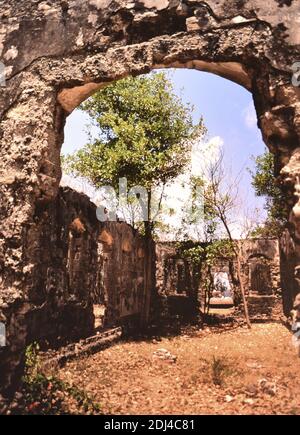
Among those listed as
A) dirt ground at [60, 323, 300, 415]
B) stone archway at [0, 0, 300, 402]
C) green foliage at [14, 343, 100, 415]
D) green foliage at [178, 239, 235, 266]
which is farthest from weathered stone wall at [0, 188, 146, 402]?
green foliage at [178, 239, 235, 266]

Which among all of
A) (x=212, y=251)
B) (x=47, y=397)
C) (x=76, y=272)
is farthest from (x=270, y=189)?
(x=47, y=397)

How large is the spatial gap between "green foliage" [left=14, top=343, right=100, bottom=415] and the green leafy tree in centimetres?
765

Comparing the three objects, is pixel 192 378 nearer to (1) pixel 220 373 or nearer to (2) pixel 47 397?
(1) pixel 220 373

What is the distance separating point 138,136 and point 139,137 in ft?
0.15

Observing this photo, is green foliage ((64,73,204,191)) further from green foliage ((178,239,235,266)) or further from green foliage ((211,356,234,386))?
green foliage ((211,356,234,386))

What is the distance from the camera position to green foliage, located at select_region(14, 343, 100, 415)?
3529 mm

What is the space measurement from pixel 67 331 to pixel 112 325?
8.13 ft

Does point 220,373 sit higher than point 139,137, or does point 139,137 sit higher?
point 139,137

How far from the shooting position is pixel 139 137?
11.5 meters

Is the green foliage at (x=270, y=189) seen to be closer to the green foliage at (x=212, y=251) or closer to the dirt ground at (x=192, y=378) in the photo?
the green foliage at (x=212, y=251)

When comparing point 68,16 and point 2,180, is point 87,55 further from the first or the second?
point 2,180

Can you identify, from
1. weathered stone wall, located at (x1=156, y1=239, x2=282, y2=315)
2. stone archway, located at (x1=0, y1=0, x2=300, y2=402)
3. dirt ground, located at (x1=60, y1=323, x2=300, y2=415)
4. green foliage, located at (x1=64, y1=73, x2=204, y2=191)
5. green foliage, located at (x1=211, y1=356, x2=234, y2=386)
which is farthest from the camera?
weathered stone wall, located at (x1=156, y1=239, x2=282, y2=315)

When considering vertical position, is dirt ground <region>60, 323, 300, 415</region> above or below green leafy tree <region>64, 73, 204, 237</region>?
below

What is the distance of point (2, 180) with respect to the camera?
390 cm
